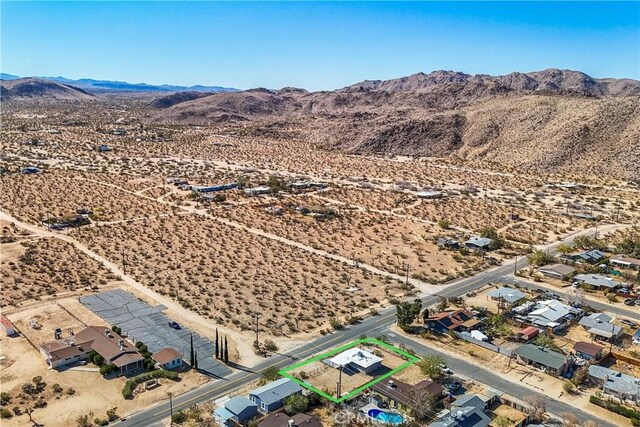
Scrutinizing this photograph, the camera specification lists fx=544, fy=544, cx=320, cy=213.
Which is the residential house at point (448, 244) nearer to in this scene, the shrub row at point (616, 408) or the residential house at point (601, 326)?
the residential house at point (601, 326)

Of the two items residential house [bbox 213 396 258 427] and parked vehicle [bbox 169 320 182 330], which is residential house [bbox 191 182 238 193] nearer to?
parked vehicle [bbox 169 320 182 330]

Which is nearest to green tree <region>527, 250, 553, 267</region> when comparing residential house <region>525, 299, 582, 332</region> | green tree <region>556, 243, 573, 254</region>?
green tree <region>556, 243, 573, 254</region>

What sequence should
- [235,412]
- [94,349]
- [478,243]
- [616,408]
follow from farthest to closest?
[478,243], [94,349], [616,408], [235,412]

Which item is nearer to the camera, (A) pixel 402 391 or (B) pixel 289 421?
(B) pixel 289 421

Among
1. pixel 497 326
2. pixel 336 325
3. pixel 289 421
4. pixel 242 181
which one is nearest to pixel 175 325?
pixel 336 325

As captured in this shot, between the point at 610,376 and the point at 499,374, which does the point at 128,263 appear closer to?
the point at 499,374

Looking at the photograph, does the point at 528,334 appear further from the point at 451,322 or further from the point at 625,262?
the point at 625,262

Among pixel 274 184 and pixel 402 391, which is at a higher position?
pixel 274 184
